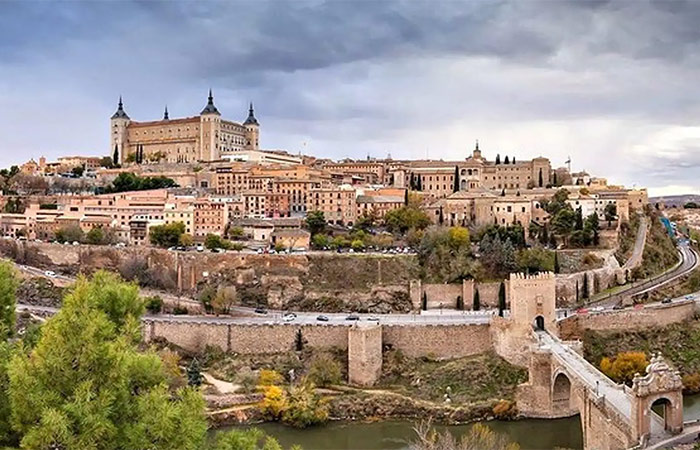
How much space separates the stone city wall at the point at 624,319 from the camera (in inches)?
1104

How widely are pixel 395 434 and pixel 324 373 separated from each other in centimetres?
407

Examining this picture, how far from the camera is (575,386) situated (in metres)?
20.2

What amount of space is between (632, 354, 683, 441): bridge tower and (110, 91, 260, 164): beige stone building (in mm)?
50669

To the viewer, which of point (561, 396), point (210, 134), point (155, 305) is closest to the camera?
point (561, 396)

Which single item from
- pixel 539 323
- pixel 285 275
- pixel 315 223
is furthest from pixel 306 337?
pixel 315 223

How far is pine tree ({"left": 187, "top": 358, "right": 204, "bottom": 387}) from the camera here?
961 inches

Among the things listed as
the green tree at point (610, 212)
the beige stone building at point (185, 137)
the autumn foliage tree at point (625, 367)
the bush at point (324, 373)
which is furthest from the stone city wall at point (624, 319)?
the beige stone building at point (185, 137)

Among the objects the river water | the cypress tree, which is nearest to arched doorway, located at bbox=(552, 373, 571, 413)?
the river water

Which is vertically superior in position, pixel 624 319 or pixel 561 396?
pixel 624 319

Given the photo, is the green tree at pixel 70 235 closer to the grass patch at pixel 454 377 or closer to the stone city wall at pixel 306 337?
the stone city wall at pixel 306 337

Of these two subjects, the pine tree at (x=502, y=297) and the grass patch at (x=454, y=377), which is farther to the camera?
the pine tree at (x=502, y=297)

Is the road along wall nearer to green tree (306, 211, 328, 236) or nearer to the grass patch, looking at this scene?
green tree (306, 211, 328, 236)

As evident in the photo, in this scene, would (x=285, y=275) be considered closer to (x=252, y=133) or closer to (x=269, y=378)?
(x=269, y=378)

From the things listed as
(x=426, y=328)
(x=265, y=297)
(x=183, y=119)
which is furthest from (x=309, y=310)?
(x=183, y=119)
